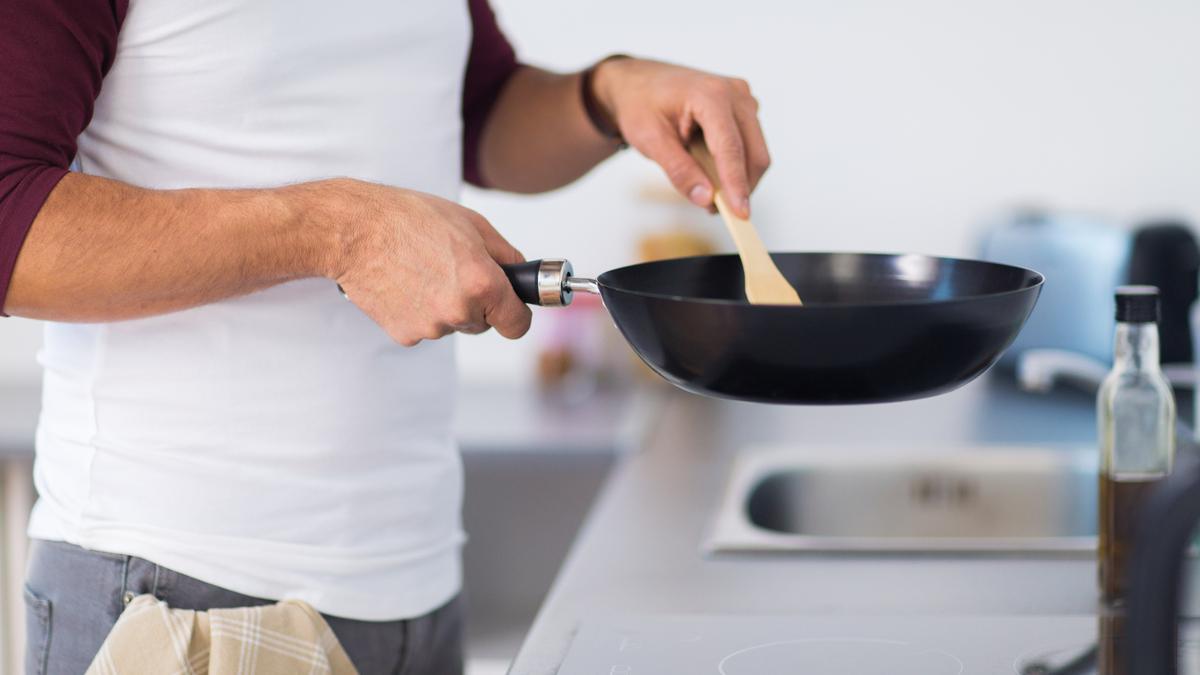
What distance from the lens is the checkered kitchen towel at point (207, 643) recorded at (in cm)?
79

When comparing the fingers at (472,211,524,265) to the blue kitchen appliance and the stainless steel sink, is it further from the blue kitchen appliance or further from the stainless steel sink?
the blue kitchen appliance

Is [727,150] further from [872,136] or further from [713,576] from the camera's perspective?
[872,136]

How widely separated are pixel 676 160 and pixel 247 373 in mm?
342

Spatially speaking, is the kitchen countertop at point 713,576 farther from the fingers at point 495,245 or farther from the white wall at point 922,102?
the white wall at point 922,102

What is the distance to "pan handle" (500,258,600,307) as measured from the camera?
738 mm

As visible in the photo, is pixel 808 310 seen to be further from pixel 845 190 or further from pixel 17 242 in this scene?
pixel 845 190

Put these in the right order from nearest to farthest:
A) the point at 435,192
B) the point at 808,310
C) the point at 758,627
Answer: the point at 808,310, the point at 758,627, the point at 435,192

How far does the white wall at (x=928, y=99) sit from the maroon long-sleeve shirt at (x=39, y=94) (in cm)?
145

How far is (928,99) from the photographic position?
6.91 ft

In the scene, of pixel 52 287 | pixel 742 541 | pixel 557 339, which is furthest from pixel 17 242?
pixel 557 339

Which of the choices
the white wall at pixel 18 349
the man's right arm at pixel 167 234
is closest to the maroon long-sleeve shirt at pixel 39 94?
the man's right arm at pixel 167 234

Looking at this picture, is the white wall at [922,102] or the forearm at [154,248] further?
the white wall at [922,102]

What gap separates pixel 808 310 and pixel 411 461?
1.33 feet

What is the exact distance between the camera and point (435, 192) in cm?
97
